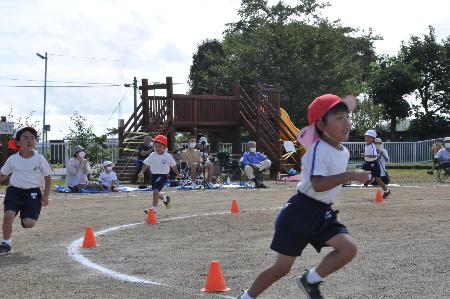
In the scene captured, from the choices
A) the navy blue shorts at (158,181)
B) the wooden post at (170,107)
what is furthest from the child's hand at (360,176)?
the wooden post at (170,107)

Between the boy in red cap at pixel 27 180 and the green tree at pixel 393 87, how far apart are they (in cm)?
4599

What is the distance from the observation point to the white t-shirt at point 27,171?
1055 cm

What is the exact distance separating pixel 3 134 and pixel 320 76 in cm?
2853

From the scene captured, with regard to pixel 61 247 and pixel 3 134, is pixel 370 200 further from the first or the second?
pixel 3 134

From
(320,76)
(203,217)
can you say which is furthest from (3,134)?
(320,76)

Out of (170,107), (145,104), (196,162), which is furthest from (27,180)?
(145,104)

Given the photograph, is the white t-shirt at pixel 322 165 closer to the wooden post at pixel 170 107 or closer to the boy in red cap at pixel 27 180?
the boy in red cap at pixel 27 180

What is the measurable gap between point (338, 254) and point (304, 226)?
0.32 metres

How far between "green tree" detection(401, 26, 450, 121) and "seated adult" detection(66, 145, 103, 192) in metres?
35.0

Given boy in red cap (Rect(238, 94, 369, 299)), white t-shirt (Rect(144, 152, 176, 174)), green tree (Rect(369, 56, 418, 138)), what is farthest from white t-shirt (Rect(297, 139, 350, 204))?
green tree (Rect(369, 56, 418, 138))

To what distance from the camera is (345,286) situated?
7328 millimetres

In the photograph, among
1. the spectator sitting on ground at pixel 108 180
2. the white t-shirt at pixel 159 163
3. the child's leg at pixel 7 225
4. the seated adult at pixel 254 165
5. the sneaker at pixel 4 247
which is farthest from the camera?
the seated adult at pixel 254 165

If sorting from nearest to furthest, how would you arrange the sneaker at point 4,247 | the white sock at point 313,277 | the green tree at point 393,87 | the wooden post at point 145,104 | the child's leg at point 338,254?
the child's leg at point 338,254
the white sock at point 313,277
the sneaker at point 4,247
the wooden post at point 145,104
the green tree at point 393,87

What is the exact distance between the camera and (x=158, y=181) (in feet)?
53.1
